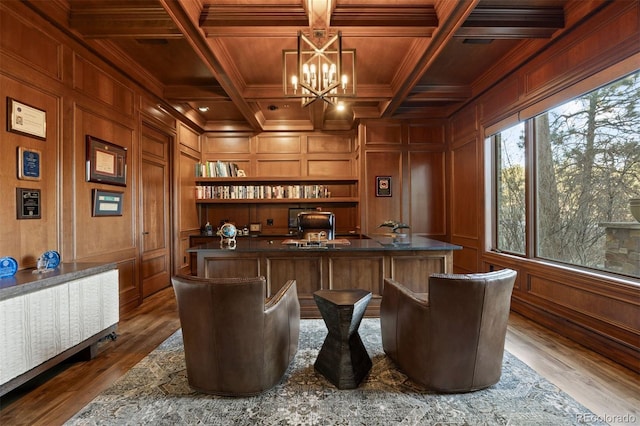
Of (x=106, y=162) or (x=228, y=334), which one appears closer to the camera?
(x=228, y=334)

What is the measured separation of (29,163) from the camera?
2432mm

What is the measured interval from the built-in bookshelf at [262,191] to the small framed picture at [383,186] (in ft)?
1.60

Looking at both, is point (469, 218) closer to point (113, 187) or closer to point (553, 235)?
point (553, 235)

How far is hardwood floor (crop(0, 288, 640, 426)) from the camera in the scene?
6.09 ft

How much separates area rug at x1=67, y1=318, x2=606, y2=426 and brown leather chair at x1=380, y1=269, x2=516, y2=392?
Result: 12cm

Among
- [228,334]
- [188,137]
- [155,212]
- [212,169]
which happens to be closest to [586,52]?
[228,334]

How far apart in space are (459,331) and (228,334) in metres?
1.46

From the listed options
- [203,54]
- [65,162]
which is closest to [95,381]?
[65,162]

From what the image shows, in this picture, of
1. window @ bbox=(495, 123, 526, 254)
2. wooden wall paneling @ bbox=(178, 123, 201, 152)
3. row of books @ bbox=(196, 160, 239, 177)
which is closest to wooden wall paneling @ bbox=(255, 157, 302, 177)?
row of books @ bbox=(196, 160, 239, 177)

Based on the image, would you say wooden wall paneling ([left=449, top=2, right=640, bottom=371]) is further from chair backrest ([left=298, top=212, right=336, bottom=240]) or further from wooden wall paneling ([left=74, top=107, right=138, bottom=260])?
wooden wall paneling ([left=74, top=107, right=138, bottom=260])

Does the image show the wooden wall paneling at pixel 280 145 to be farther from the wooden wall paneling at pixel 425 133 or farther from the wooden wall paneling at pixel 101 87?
the wooden wall paneling at pixel 101 87

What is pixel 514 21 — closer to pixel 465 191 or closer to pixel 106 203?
pixel 465 191

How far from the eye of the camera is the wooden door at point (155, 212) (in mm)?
4156

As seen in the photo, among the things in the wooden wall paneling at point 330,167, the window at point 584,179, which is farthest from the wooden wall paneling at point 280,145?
the window at point 584,179
